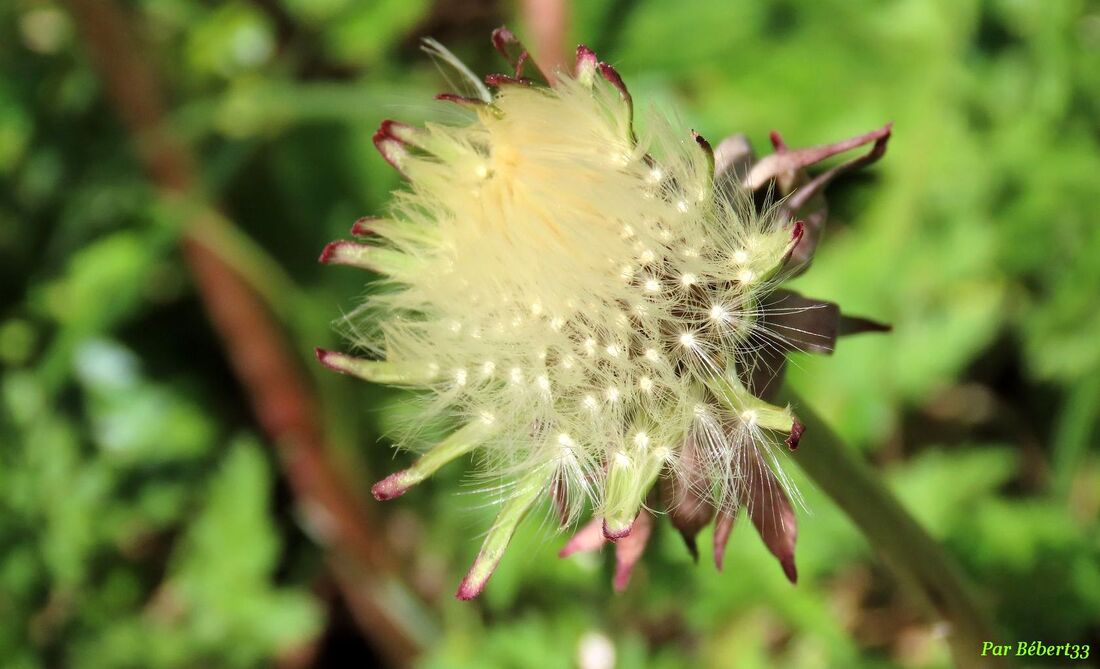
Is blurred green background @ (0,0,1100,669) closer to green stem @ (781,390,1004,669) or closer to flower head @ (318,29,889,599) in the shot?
green stem @ (781,390,1004,669)

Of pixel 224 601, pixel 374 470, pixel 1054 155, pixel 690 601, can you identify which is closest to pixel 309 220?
pixel 374 470

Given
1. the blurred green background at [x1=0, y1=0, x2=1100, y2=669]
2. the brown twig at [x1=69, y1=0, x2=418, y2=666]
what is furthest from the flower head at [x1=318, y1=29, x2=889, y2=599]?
the brown twig at [x1=69, y1=0, x2=418, y2=666]

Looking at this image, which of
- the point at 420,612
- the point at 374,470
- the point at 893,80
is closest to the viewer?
the point at 893,80

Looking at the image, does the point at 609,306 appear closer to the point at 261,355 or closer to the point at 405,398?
the point at 405,398

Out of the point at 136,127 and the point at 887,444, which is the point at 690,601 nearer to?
the point at 887,444

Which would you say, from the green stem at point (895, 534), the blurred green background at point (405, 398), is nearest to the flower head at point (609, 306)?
the green stem at point (895, 534)
